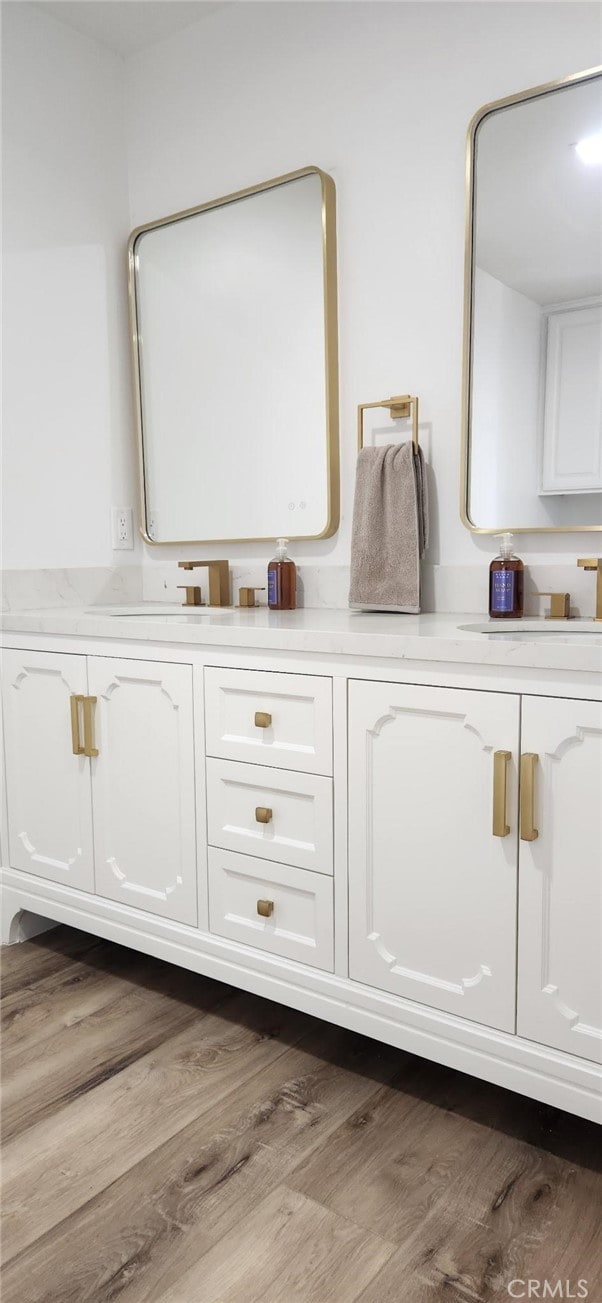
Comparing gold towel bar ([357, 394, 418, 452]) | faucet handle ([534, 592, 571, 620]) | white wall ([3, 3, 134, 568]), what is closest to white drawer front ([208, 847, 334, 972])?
faucet handle ([534, 592, 571, 620])

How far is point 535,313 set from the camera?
1.65 metres

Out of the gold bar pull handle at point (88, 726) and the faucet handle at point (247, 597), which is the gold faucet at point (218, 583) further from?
the gold bar pull handle at point (88, 726)

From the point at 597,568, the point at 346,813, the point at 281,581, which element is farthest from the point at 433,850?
the point at 281,581

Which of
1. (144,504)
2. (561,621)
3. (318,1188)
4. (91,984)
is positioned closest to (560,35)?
(561,621)

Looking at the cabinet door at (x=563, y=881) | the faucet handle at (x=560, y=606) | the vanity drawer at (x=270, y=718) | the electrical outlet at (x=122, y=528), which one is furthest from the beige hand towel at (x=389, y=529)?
the electrical outlet at (x=122, y=528)

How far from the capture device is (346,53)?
75.4 inches

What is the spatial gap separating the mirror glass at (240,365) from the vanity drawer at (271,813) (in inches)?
26.6

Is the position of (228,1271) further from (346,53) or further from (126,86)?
(126,86)

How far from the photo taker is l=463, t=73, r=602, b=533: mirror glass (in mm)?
1580

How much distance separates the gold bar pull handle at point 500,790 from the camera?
1271 mm

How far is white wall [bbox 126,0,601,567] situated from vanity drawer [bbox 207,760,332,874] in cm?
62

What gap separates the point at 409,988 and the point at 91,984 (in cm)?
83

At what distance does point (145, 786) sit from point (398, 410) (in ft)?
3.15

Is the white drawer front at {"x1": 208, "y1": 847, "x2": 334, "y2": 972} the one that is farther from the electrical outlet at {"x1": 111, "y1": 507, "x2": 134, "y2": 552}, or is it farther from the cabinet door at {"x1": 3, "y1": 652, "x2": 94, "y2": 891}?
the electrical outlet at {"x1": 111, "y1": 507, "x2": 134, "y2": 552}
